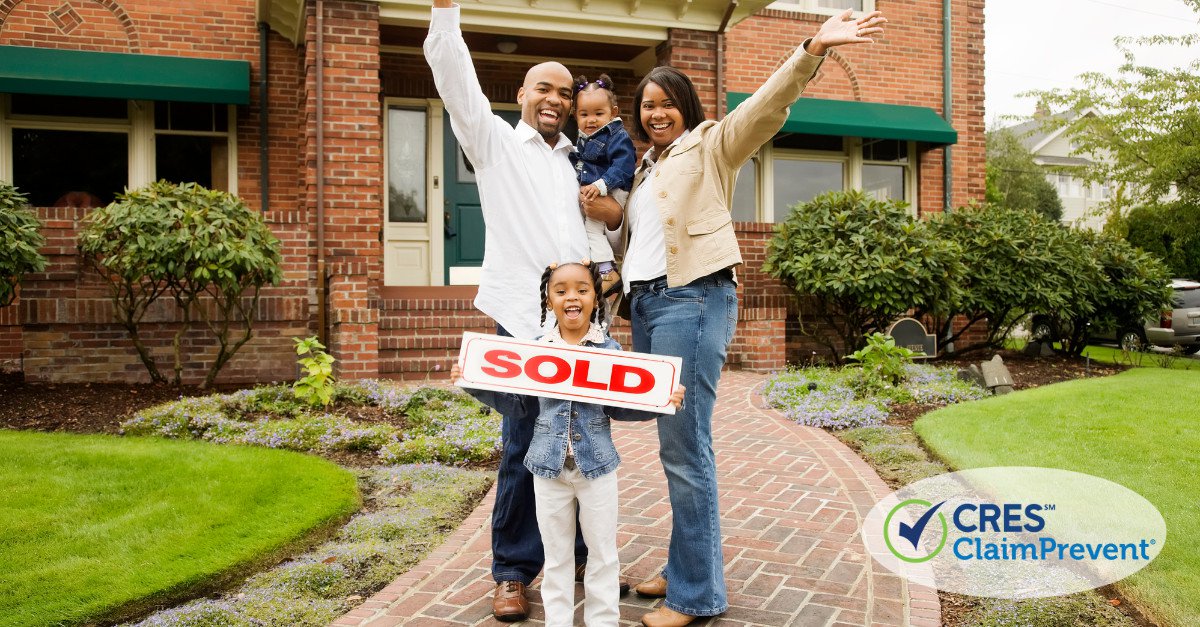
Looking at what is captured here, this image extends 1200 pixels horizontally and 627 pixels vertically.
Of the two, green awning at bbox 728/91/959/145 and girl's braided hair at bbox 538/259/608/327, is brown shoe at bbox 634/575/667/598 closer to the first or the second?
girl's braided hair at bbox 538/259/608/327

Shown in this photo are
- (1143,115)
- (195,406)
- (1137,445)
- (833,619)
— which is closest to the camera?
(833,619)

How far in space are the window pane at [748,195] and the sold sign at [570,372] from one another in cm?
977

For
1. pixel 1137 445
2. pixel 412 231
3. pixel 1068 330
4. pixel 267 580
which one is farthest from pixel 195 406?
pixel 1068 330

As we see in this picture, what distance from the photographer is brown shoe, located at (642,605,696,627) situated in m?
2.77

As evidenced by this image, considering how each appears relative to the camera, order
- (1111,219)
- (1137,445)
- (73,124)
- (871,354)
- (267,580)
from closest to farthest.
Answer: (267,580) → (1137,445) → (871,354) → (73,124) → (1111,219)

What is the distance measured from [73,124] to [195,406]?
17.2 feet

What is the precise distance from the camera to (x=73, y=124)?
31.4 ft

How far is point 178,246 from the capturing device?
6.93 metres

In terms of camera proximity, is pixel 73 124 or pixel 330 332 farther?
pixel 73 124

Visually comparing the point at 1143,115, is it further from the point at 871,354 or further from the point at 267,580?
the point at 267,580

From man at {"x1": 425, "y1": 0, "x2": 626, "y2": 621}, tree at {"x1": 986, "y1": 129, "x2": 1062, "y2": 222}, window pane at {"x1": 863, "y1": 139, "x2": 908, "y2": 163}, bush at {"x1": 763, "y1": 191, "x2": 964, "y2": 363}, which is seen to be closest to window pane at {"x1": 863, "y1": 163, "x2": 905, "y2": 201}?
window pane at {"x1": 863, "y1": 139, "x2": 908, "y2": 163}

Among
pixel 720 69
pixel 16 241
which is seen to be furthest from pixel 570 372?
pixel 720 69

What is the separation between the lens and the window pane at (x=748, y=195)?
39.5 feet

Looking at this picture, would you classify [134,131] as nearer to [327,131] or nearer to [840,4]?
[327,131]
